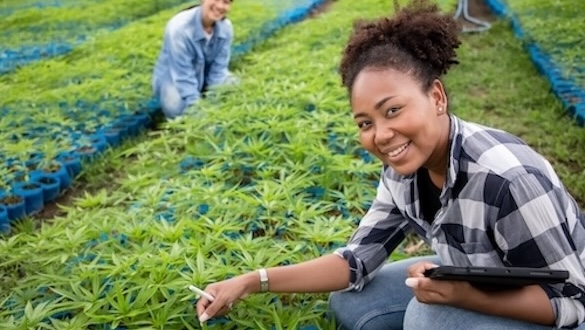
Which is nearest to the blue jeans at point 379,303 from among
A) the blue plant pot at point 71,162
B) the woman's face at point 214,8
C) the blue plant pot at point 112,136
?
the blue plant pot at point 71,162

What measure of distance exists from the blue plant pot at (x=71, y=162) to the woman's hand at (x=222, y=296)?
7.03 ft

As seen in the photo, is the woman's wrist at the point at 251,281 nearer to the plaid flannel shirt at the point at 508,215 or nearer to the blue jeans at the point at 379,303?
the blue jeans at the point at 379,303

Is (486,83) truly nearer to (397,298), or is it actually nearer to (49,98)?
(49,98)

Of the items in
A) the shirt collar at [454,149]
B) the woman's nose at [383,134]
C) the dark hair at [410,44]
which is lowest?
the shirt collar at [454,149]

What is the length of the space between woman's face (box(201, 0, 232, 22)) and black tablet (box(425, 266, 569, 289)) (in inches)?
138

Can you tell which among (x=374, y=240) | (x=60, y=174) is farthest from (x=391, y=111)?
(x=60, y=174)

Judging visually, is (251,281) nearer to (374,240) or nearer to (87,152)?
(374,240)

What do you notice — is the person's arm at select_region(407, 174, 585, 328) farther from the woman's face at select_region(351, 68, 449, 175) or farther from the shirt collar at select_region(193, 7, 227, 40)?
the shirt collar at select_region(193, 7, 227, 40)

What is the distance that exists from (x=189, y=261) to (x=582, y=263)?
1132 mm

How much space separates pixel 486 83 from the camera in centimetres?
505

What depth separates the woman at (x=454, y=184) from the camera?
1363 millimetres

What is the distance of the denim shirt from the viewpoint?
464cm

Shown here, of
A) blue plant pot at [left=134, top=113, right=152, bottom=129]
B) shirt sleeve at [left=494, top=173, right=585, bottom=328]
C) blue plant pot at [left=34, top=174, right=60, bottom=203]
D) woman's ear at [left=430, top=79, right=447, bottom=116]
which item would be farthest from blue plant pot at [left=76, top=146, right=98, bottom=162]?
shirt sleeve at [left=494, top=173, right=585, bottom=328]

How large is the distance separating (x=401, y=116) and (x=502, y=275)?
14.6 inches
